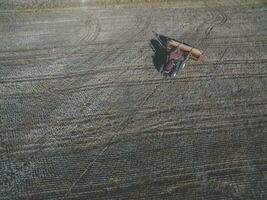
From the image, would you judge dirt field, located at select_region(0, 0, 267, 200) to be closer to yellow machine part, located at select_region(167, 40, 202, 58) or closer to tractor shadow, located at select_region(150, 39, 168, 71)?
tractor shadow, located at select_region(150, 39, 168, 71)

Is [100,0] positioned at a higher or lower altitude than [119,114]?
higher

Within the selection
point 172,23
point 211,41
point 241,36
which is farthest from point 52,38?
point 241,36

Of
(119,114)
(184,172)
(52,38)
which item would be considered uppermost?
(52,38)

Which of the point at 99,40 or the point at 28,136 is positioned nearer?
the point at 28,136

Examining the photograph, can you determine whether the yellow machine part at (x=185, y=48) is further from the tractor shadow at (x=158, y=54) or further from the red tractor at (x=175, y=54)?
the tractor shadow at (x=158, y=54)

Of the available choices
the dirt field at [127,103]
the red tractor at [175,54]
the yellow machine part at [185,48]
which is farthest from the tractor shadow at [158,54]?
the yellow machine part at [185,48]

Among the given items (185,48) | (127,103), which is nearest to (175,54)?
(185,48)

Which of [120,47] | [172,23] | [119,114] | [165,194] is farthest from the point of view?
[172,23]

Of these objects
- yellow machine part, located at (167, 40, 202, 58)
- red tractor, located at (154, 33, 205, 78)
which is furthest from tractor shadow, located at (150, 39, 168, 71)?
yellow machine part, located at (167, 40, 202, 58)

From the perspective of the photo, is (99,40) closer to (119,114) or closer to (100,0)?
(100,0)
